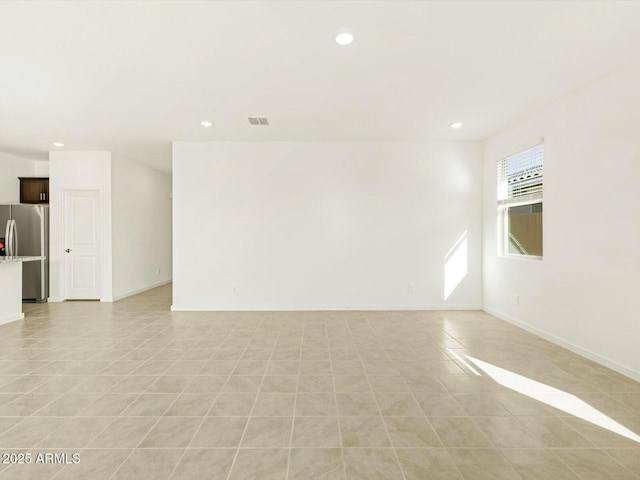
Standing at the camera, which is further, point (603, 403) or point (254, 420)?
point (603, 403)

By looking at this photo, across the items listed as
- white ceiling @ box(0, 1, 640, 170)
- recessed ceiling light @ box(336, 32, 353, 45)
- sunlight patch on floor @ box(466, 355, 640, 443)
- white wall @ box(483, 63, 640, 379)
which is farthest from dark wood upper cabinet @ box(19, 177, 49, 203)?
white wall @ box(483, 63, 640, 379)

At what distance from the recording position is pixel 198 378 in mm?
2762

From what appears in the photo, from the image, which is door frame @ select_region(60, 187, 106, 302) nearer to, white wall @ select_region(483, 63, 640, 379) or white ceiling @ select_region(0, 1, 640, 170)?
white ceiling @ select_region(0, 1, 640, 170)

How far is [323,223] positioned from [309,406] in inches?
132

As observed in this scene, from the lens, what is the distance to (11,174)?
246 inches

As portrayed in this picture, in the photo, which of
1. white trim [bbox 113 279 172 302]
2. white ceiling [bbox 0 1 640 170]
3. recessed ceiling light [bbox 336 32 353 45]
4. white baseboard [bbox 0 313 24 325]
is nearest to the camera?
white ceiling [bbox 0 1 640 170]

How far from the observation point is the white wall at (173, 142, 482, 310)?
207 inches

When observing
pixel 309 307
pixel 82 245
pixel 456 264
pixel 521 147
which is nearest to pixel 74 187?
pixel 82 245

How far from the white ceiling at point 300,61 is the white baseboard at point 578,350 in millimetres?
2759

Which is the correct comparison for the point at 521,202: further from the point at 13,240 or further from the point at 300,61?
the point at 13,240

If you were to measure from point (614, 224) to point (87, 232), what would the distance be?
7.91 metres

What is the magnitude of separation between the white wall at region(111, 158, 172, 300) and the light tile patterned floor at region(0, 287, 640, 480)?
242 centimetres

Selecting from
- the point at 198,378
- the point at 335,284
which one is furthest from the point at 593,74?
the point at 198,378

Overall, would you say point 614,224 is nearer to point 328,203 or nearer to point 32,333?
point 328,203
